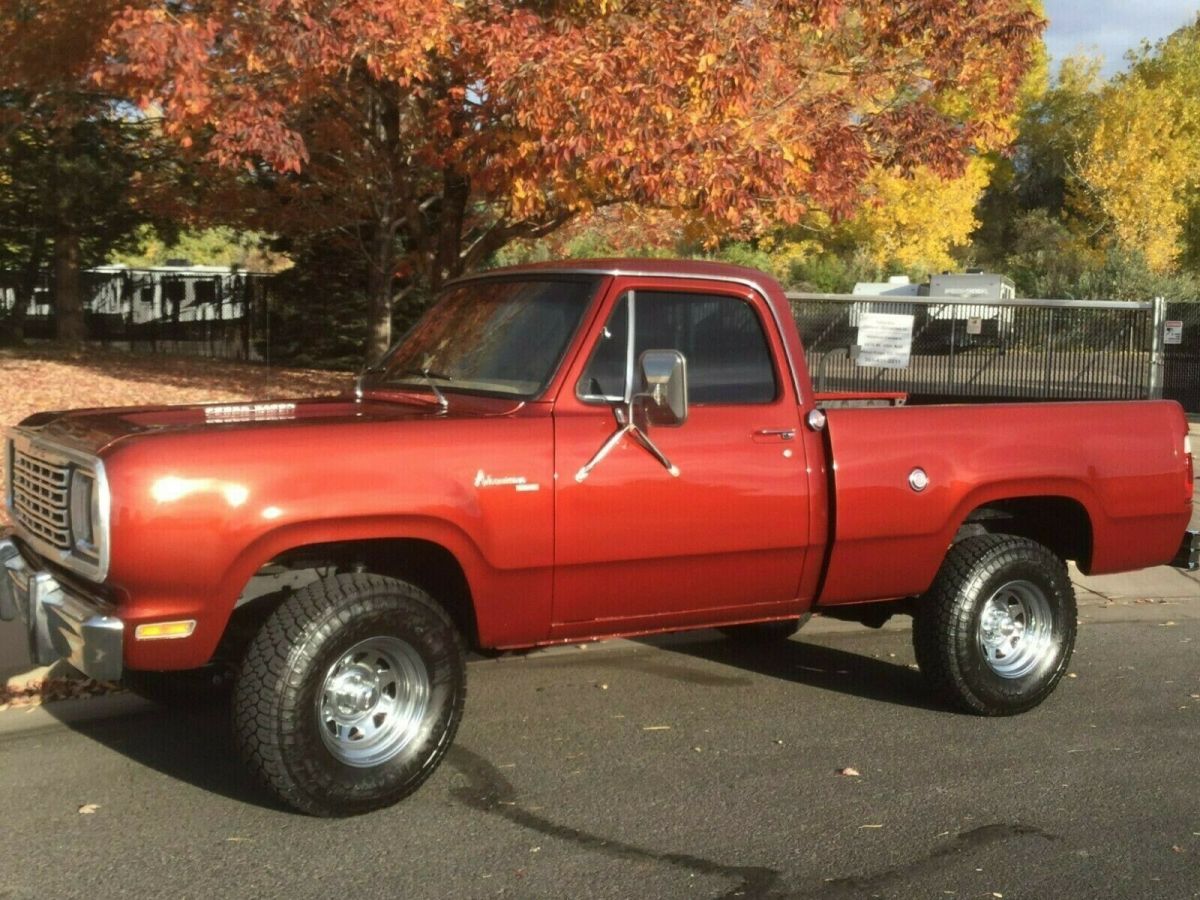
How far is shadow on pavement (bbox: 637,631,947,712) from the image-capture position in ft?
Result: 22.7

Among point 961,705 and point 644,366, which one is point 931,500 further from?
point 644,366

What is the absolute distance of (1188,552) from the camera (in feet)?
23.0

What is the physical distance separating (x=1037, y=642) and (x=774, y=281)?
6.95 feet

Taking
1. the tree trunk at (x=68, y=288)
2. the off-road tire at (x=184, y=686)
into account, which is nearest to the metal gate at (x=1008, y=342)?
the tree trunk at (x=68, y=288)

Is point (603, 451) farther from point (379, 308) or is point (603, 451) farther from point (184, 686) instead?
point (379, 308)

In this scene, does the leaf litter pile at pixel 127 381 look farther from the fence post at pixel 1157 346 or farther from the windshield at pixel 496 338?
the fence post at pixel 1157 346

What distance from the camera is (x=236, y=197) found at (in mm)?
16453

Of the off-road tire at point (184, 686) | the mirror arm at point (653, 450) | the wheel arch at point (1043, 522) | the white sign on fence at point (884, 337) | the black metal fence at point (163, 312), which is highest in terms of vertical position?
the black metal fence at point (163, 312)

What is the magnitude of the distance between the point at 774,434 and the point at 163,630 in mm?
2526

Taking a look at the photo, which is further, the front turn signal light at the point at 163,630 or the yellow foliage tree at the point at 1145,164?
the yellow foliage tree at the point at 1145,164

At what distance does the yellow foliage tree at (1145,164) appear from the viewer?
42562 millimetres

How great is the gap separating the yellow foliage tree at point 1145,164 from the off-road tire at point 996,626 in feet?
125

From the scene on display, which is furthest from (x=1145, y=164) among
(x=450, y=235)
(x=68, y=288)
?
(x=450, y=235)

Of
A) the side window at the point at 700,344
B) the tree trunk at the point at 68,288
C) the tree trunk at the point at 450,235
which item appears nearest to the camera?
the side window at the point at 700,344
